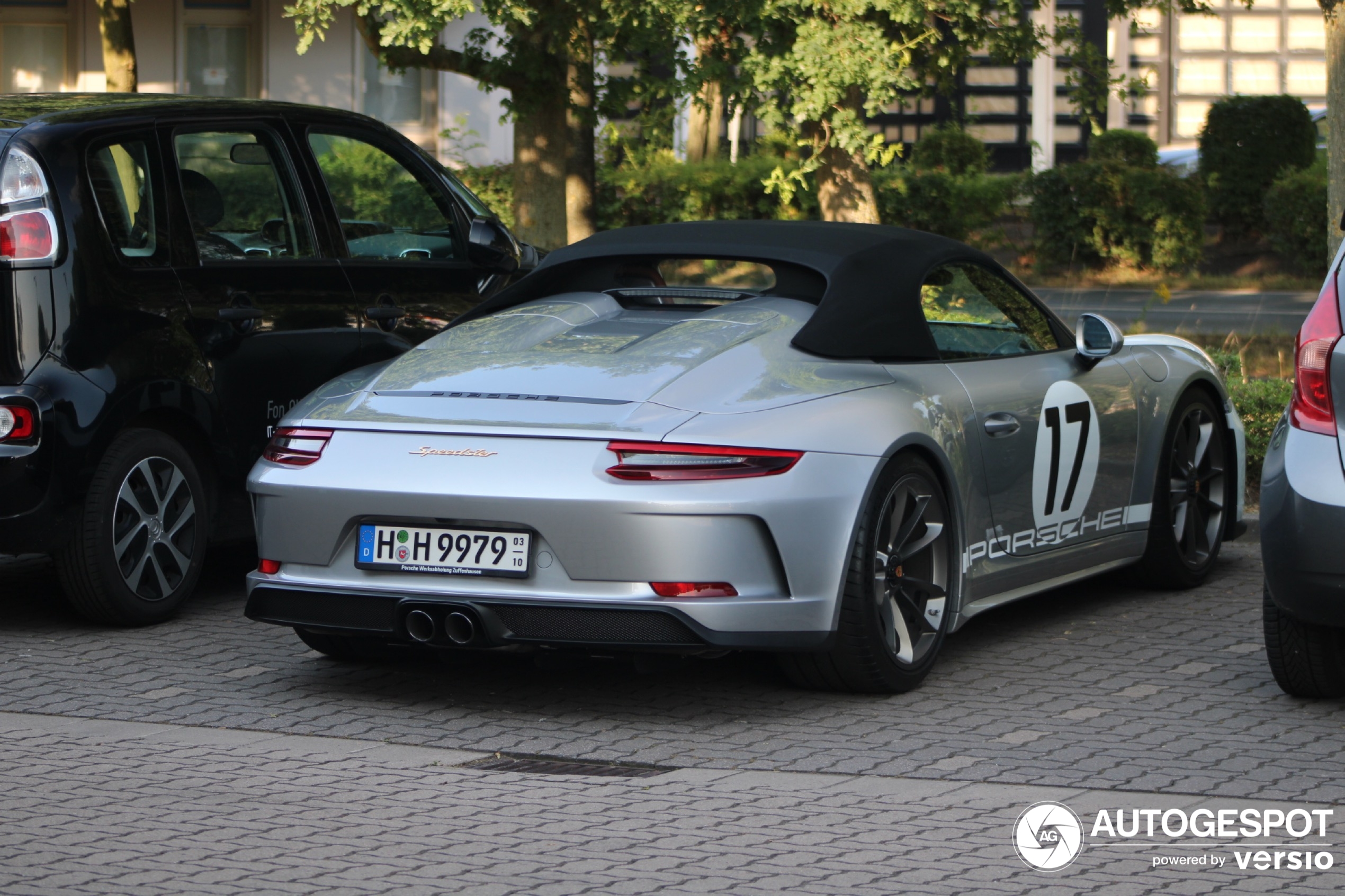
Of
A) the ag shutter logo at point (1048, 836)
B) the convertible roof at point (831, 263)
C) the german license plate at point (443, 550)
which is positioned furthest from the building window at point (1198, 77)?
the ag shutter logo at point (1048, 836)

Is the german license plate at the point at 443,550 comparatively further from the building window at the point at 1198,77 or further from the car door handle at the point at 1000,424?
the building window at the point at 1198,77

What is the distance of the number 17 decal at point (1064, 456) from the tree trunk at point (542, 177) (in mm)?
8300

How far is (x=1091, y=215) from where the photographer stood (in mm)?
23406

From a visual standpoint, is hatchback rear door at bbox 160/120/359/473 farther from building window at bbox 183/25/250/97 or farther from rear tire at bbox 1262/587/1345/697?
building window at bbox 183/25/250/97

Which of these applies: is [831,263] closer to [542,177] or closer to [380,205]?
[380,205]

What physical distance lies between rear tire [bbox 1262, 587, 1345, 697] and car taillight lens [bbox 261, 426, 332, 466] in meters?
2.86

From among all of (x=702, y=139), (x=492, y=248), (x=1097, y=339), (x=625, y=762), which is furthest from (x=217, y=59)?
(x=625, y=762)

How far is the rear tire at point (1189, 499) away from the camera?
726cm

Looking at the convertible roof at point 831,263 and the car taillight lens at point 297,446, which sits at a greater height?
the convertible roof at point 831,263

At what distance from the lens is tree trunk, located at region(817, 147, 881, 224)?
1423 cm

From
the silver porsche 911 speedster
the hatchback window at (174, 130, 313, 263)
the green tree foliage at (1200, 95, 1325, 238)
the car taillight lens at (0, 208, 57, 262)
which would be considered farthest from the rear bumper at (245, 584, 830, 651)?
the green tree foliage at (1200, 95, 1325, 238)

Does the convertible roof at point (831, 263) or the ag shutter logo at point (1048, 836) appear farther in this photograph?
the convertible roof at point (831, 263)

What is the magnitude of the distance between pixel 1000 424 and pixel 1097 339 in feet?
2.78

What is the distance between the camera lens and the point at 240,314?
7.07 m
